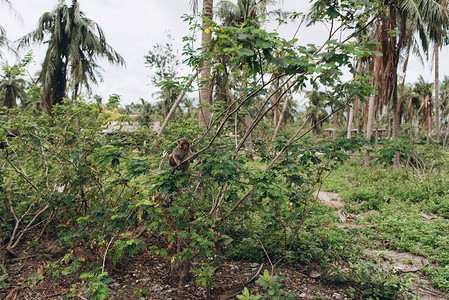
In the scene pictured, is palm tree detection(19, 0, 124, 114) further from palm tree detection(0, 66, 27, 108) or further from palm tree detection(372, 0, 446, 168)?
palm tree detection(372, 0, 446, 168)

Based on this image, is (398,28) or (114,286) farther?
(398,28)

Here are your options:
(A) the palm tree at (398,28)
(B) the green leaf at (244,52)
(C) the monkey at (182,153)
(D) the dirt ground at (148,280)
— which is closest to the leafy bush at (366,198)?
(D) the dirt ground at (148,280)

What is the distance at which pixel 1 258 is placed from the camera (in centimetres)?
399

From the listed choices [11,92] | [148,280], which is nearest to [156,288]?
[148,280]

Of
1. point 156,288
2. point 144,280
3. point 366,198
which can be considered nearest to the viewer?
point 156,288

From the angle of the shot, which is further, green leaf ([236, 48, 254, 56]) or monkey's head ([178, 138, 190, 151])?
monkey's head ([178, 138, 190, 151])

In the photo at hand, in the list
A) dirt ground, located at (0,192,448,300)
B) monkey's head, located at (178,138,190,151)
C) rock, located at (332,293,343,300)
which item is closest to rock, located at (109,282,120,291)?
dirt ground, located at (0,192,448,300)

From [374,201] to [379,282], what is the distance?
14.2 ft

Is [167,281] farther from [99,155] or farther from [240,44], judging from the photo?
[240,44]

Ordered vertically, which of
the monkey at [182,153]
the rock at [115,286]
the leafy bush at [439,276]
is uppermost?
the monkey at [182,153]

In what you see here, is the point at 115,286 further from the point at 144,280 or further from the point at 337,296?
the point at 337,296

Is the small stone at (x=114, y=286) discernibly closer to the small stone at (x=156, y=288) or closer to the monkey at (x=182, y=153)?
the small stone at (x=156, y=288)

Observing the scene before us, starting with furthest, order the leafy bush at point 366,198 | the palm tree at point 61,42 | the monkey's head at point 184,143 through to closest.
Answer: the palm tree at point 61,42, the leafy bush at point 366,198, the monkey's head at point 184,143

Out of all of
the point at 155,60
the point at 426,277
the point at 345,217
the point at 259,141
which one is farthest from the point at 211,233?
the point at 155,60
